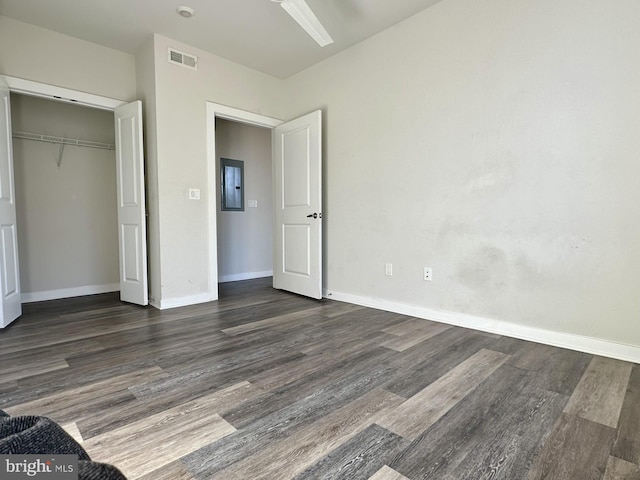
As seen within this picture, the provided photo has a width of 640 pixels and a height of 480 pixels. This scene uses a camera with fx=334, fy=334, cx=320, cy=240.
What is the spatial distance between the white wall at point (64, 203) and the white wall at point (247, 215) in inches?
53.9

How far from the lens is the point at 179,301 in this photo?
11.4ft

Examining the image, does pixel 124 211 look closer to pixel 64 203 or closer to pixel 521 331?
pixel 64 203

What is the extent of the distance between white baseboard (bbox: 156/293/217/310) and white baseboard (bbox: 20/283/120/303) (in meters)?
1.14

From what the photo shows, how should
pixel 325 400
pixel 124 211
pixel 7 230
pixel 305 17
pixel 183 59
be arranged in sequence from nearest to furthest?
pixel 325 400 < pixel 305 17 < pixel 7 230 < pixel 183 59 < pixel 124 211

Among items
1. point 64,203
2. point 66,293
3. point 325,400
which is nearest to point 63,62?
point 64,203

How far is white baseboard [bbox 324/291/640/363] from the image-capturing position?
2.10 meters

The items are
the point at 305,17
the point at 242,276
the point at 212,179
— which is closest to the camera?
the point at 305,17

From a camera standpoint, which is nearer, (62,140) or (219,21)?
(219,21)

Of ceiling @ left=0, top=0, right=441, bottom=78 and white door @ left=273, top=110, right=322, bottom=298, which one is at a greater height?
ceiling @ left=0, top=0, right=441, bottom=78

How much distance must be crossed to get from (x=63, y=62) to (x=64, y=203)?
5.09 ft

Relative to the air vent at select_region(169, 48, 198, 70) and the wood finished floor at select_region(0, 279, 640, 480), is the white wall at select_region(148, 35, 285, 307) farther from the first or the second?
the wood finished floor at select_region(0, 279, 640, 480)

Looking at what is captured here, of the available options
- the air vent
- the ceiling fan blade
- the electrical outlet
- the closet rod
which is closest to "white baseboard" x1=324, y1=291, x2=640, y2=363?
the electrical outlet

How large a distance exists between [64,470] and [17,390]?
1853 millimetres

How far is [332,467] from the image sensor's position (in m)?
1.17
